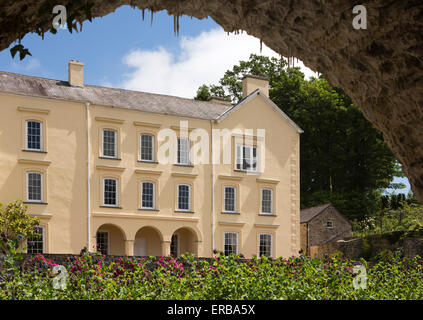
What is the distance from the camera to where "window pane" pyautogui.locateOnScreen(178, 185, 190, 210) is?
3194 cm

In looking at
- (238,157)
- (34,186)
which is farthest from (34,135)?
(238,157)

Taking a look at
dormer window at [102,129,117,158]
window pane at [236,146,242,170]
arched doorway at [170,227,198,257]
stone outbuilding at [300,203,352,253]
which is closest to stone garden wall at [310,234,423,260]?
stone outbuilding at [300,203,352,253]

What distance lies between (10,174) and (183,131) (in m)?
9.84

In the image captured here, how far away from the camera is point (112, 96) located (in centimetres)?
3216

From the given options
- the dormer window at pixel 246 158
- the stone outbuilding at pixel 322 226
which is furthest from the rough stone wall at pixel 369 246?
the dormer window at pixel 246 158

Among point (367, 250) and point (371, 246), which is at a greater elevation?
point (371, 246)

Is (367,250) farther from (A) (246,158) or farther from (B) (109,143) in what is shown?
(B) (109,143)

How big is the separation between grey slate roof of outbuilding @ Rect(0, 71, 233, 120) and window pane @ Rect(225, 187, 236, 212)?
4376 mm

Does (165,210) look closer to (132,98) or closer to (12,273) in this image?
(132,98)

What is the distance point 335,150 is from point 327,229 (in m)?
12.2

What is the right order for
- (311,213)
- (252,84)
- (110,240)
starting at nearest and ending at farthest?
1. (110,240)
2. (252,84)
3. (311,213)

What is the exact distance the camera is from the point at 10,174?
2794 cm

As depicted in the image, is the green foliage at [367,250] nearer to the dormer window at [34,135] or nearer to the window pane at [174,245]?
the window pane at [174,245]
